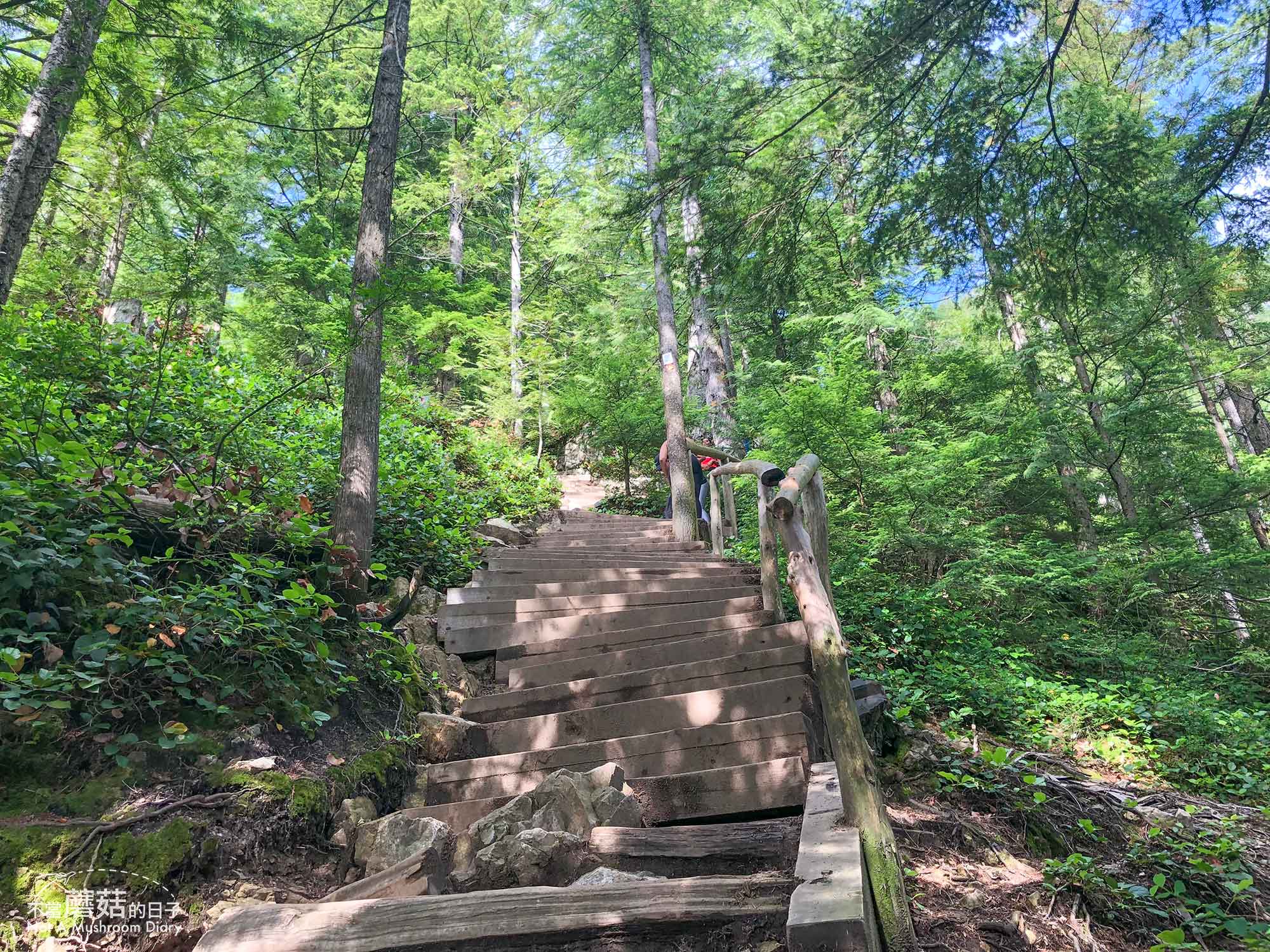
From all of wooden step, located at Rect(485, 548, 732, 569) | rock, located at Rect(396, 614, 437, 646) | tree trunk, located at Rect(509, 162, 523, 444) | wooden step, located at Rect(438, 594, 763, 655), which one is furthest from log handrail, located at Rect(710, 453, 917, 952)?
tree trunk, located at Rect(509, 162, 523, 444)

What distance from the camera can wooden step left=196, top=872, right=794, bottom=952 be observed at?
1818 millimetres

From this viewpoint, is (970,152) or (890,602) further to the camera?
(890,602)

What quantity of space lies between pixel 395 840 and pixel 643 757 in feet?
4.23

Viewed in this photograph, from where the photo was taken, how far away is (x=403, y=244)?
1780cm

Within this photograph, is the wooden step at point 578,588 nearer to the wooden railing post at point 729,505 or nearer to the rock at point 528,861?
the wooden railing post at point 729,505

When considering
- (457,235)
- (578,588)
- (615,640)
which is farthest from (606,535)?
(457,235)

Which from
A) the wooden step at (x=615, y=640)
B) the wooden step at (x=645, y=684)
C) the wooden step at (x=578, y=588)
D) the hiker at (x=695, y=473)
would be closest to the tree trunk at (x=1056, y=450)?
the hiker at (x=695, y=473)

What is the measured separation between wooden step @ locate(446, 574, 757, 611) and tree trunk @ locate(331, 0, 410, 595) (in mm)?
954

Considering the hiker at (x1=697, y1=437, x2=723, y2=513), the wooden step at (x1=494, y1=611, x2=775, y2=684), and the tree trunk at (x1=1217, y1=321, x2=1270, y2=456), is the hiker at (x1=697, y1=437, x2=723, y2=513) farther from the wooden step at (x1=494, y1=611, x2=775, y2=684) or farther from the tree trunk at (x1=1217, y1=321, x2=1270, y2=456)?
the tree trunk at (x1=1217, y1=321, x2=1270, y2=456)

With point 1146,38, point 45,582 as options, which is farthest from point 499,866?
point 1146,38

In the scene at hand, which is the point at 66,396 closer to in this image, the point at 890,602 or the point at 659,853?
the point at 659,853

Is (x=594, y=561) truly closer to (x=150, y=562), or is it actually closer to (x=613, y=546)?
(x=613, y=546)

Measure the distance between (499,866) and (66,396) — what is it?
4730 millimetres

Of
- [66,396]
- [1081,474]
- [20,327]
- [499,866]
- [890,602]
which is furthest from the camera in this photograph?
[1081,474]
